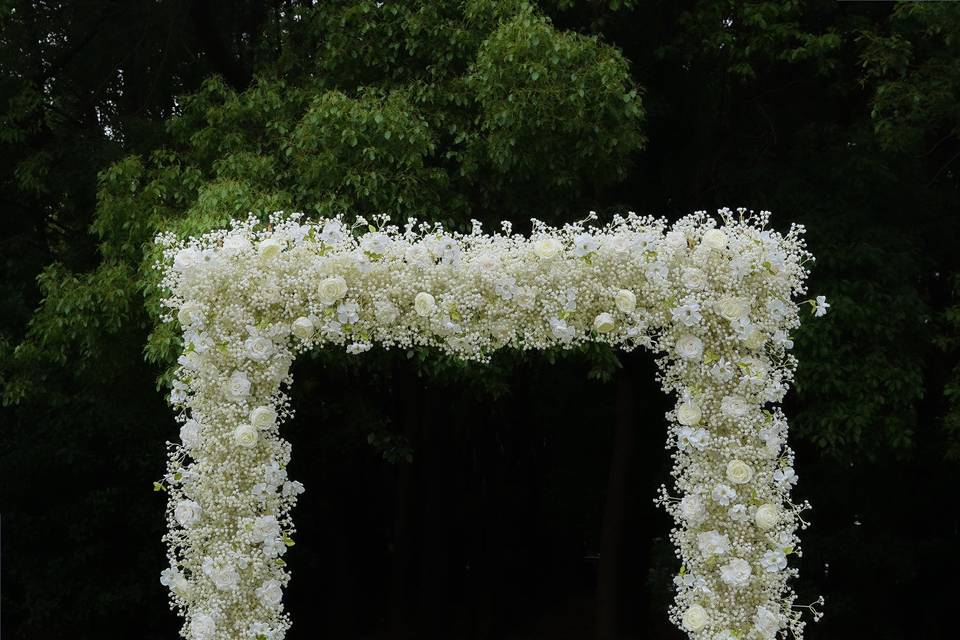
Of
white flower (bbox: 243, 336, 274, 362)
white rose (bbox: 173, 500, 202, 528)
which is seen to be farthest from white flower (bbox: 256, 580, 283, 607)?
white flower (bbox: 243, 336, 274, 362)

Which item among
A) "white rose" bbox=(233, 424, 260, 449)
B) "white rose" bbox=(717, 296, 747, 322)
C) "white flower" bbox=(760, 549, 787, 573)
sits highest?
"white rose" bbox=(717, 296, 747, 322)

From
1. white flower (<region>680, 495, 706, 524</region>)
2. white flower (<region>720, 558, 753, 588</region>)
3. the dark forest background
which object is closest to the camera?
white flower (<region>720, 558, 753, 588</region>)

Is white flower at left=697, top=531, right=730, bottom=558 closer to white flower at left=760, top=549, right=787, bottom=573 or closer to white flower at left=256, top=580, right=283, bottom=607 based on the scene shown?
white flower at left=760, top=549, right=787, bottom=573

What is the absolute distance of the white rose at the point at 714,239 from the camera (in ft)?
14.0

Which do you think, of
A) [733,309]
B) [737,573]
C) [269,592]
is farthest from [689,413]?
[269,592]

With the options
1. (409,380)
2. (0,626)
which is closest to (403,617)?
(409,380)

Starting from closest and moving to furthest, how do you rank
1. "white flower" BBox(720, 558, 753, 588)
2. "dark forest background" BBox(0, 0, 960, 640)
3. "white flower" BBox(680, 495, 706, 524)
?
"white flower" BBox(720, 558, 753, 588) < "white flower" BBox(680, 495, 706, 524) < "dark forest background" BBox(0, 0, 960, 640)

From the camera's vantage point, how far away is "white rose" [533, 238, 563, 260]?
170 inches

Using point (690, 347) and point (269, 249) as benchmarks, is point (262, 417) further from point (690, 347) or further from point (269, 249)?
point (690, 347)

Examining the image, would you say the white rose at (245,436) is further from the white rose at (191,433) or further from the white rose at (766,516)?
the white rose at (766,516)

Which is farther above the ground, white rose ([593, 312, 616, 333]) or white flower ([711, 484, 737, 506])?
white rose ([593, 312, 616, 333])

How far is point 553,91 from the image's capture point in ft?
22.1

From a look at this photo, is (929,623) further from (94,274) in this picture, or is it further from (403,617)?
(94,274)

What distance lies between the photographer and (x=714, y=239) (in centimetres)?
427
